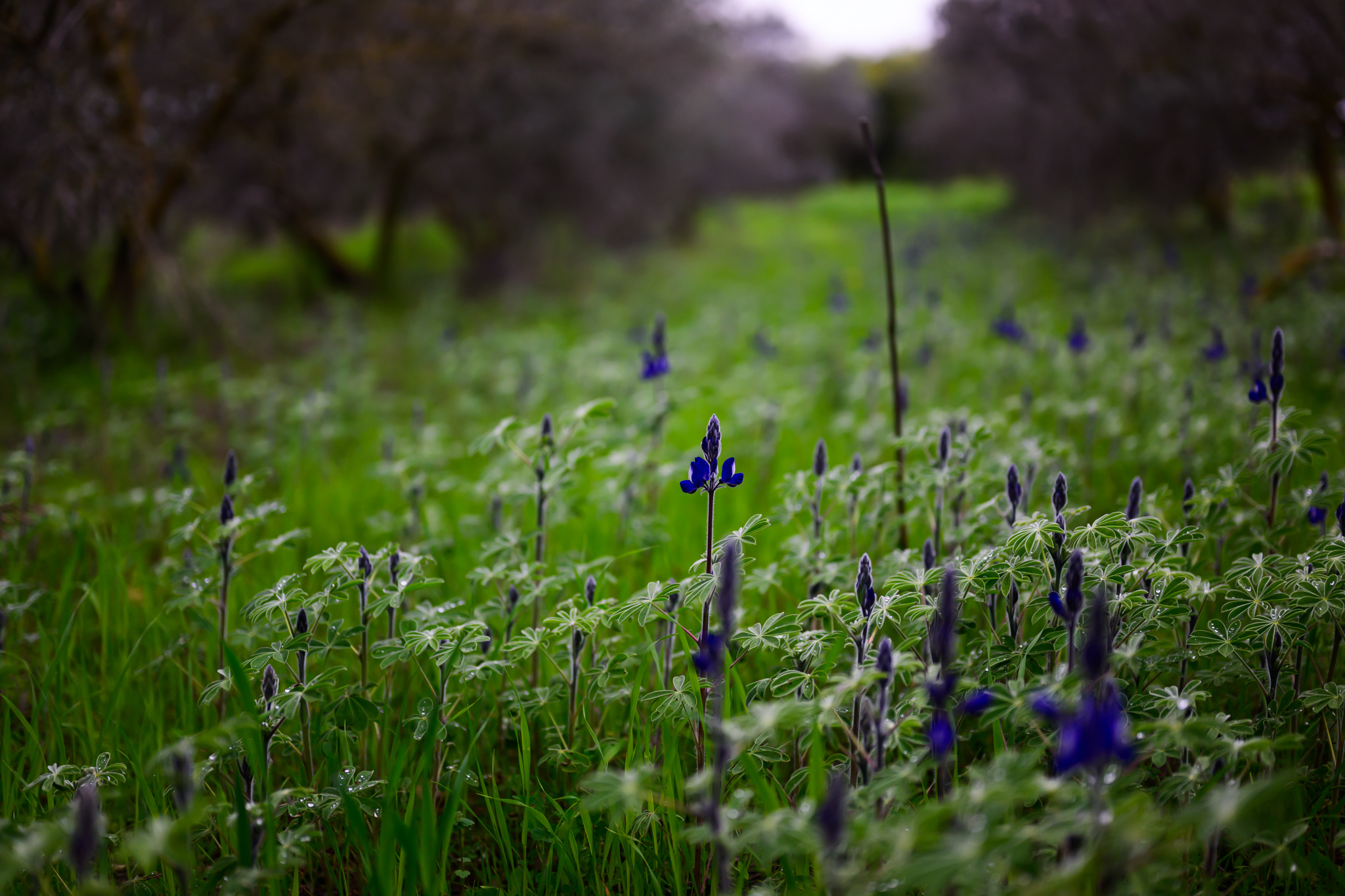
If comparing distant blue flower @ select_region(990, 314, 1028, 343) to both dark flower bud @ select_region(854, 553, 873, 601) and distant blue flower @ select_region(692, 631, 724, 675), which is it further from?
distant blue flower @ select_region(692, 631, 724, 675)

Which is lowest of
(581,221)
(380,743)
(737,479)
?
(380,743)

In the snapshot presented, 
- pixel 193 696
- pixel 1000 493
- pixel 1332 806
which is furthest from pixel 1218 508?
pixel 193 696

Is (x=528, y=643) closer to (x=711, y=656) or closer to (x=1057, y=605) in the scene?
(x=711, y=656)

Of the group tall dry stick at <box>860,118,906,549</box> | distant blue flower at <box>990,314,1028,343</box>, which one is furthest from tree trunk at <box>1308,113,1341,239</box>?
tall dry stick at <box>860,118,906,549</box>

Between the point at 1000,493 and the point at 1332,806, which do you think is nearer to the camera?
the point at 1332,806

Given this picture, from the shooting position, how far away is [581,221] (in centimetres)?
1266

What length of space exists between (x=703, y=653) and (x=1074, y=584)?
77 centimetres

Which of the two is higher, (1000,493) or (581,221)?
(581,221)

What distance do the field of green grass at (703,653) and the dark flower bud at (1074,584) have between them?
0.02 m

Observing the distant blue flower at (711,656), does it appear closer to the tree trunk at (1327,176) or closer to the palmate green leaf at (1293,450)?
the palmate green leaf at (1293,450)

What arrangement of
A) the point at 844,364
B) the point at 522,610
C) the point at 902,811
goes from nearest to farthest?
1. the point at 902,811
2. the point at 522,610
3. the point at 844,364

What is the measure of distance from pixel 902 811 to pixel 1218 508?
1598 mm

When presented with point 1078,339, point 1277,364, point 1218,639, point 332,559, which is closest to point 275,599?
point 332,559

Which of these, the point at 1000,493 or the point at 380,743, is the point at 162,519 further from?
the point at 1000,493
